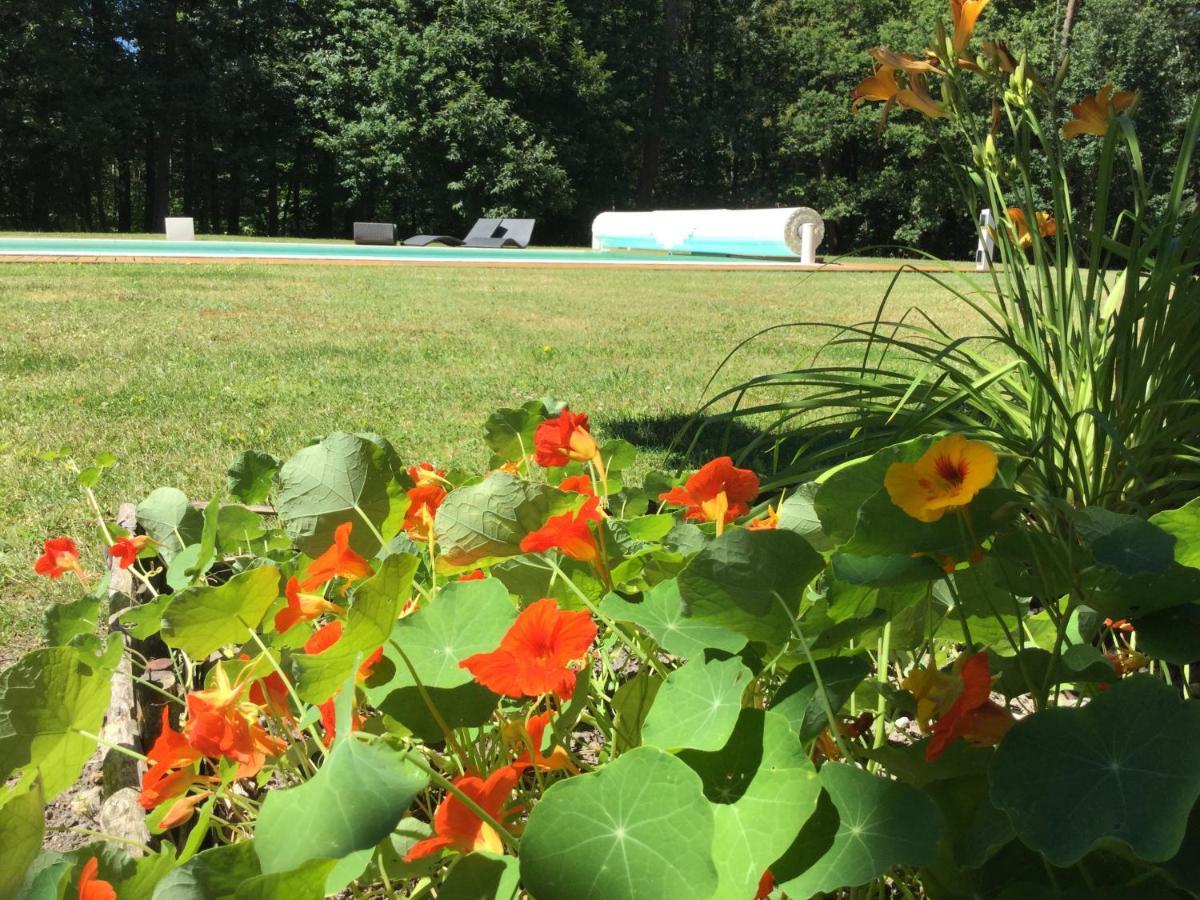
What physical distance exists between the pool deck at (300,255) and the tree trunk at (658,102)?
6499 millimetres

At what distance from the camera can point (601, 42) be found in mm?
21250

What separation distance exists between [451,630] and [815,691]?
0.25 metres

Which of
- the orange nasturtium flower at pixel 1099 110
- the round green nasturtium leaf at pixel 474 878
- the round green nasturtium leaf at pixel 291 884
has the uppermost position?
the orange nasturtium flower at pixel 1099 110

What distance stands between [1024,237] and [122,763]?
1416mm

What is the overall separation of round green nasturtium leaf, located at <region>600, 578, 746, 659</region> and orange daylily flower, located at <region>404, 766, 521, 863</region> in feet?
0.43

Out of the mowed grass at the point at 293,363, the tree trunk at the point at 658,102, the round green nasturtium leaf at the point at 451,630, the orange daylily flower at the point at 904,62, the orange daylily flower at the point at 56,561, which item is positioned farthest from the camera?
the tree trunk at the point at 658,102

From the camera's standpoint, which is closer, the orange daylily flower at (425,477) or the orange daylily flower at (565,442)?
the orange daylily flower at (565,442)

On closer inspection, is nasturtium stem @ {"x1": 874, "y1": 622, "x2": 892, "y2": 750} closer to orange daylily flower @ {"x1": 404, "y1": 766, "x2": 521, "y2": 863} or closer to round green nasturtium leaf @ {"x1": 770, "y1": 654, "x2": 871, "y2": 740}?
round green nasturtium leaf @ {"x1": 770, "y1": 654, "x2": 871, "y2": 740}

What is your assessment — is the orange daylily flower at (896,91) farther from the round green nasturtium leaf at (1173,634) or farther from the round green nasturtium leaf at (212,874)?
the round green nasturtium leaf at (212,874)

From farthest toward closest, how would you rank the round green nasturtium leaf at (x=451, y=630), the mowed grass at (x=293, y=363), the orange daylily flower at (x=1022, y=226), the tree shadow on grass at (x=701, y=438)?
the tree shadow on grass at (x=701, y=438) → the mowed grass at (x=293, y=363) → the orange daylily flower at (x=1022, y=226) → the round green nasturtium leaf at (x=451, y=630)

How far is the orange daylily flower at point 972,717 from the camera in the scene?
0.58 metres

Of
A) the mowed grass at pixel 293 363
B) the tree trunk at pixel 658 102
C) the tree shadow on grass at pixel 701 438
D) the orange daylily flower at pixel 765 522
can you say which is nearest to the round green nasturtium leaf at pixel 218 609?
the orange daylily flower at pixel 765 522

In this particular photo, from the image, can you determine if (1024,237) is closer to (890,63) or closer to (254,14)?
(890,63)

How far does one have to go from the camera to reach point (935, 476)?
0.57m
